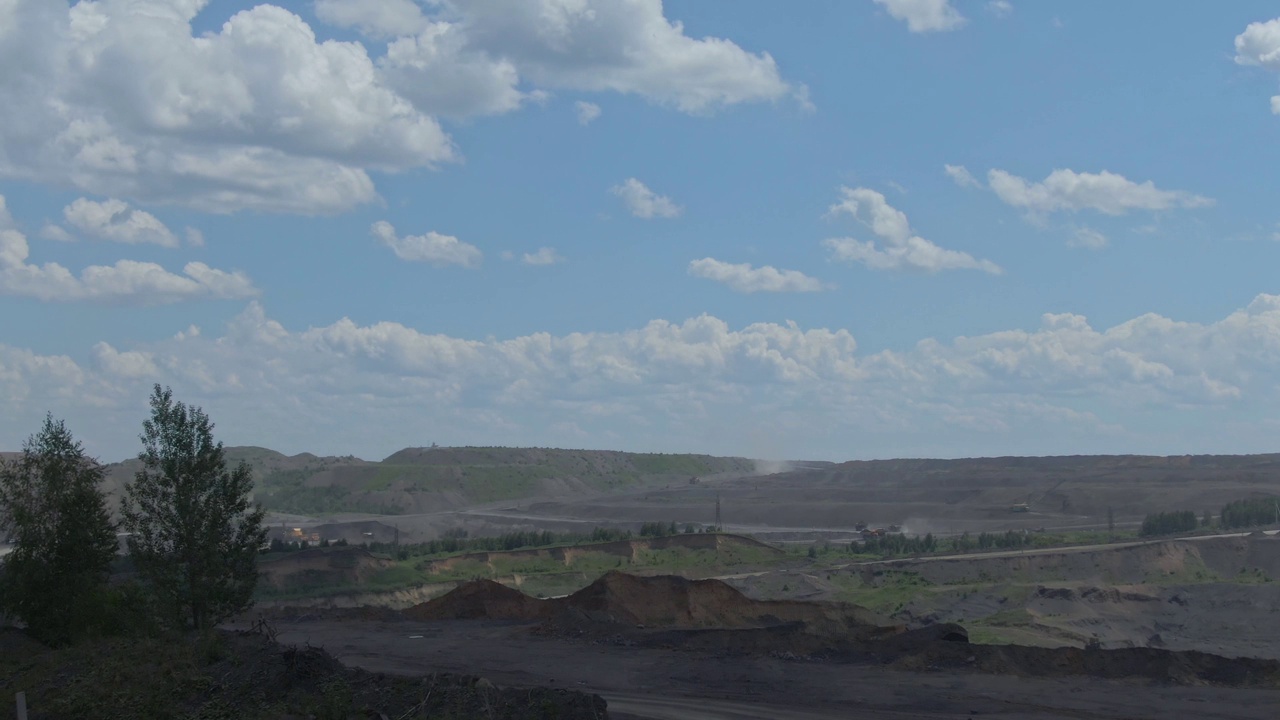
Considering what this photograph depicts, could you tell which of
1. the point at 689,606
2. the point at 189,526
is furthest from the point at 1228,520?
the point at 189,526

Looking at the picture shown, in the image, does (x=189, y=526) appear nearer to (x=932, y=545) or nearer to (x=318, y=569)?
(x=318, y=569)

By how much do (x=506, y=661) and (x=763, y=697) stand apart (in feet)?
31.0

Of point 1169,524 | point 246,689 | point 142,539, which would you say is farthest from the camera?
point 1169,524

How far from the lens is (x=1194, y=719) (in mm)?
22672

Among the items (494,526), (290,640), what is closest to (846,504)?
(494,526)

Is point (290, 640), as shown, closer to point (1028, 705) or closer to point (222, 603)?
point (222, 603)

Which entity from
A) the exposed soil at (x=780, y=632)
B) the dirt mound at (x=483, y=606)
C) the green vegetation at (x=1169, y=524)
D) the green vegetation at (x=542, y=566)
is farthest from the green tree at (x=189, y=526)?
the green vegetation at (x=1169, y=524)

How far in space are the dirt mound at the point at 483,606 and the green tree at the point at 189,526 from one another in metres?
15.1

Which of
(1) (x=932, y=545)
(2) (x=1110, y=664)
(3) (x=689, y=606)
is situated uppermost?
(2) (x=1110, y=664)

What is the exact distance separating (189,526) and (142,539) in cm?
130

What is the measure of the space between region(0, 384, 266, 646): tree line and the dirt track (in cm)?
458

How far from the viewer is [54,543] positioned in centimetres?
3266

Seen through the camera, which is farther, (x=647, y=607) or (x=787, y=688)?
(x=647, y=607)

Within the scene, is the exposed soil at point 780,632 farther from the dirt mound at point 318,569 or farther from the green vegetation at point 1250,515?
the green vegetation at point 1250,515
